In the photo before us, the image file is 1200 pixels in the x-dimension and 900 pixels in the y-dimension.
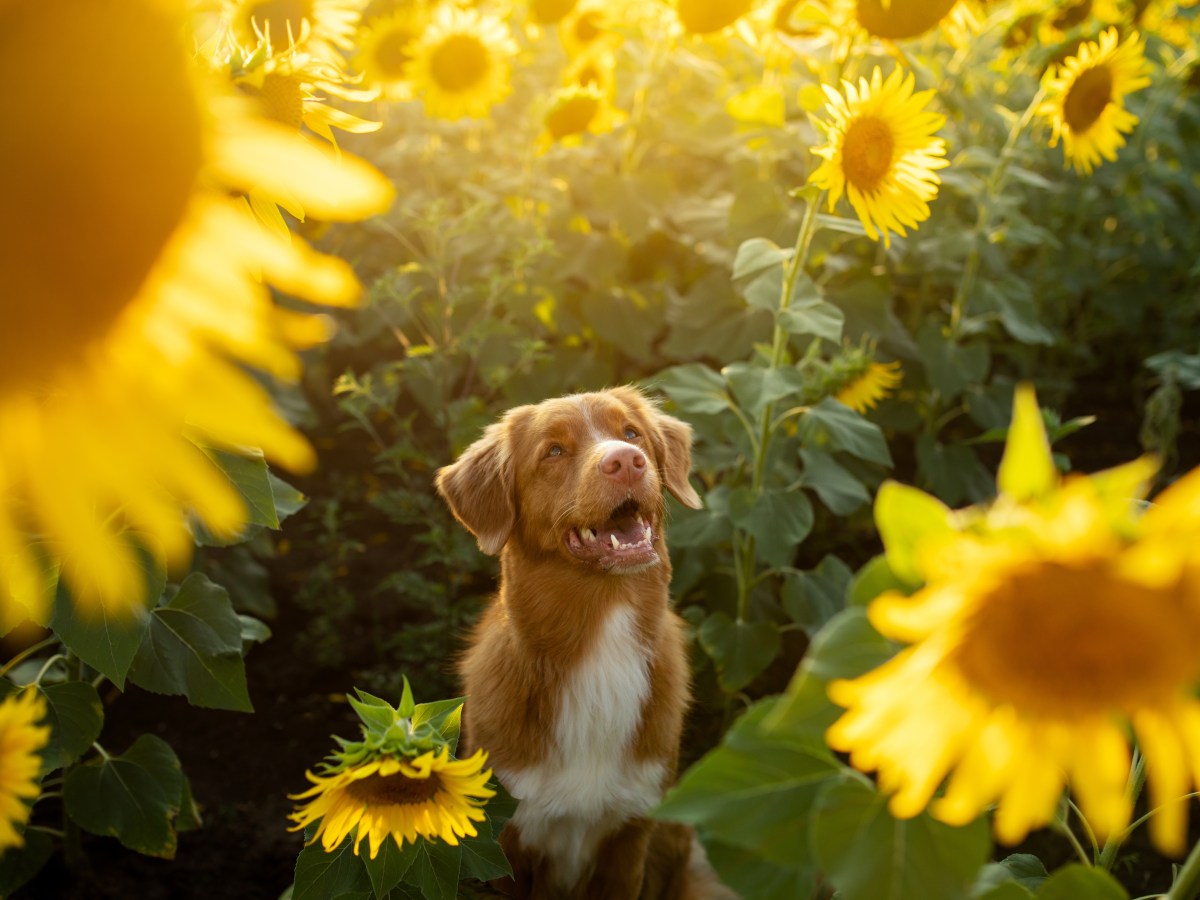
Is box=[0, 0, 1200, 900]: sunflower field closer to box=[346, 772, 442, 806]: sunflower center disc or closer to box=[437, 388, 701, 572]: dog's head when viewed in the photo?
box=[346, 772, 442, 806]: sunflower center disc

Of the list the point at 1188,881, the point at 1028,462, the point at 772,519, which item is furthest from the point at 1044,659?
the point at 772,519

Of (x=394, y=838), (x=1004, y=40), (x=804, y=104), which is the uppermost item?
(x=1004, y=40)

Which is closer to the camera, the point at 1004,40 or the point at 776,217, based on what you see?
the point at 776,217

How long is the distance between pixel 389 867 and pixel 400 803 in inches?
5.4

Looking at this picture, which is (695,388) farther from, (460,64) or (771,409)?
(460,64)

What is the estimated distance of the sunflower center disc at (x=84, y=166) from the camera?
2.98 feet

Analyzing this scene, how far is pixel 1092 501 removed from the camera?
34.1 inches

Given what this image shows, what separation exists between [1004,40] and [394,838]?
12.4 ft

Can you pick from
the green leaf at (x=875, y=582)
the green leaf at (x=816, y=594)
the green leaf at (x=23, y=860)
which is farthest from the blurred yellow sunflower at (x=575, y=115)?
the green leaf at (x=875, y=582)

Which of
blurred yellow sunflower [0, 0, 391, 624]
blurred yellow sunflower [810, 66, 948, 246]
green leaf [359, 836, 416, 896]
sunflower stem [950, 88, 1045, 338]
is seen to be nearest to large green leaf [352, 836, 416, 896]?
green leaf [359, 836, 416, 896]

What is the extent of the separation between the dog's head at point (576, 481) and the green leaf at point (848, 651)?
53.6 inches

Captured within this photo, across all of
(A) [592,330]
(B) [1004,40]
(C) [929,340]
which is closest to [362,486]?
(A) [592,330]

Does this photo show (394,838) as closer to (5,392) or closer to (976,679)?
(5,392)

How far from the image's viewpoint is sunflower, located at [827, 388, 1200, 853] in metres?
0.84
